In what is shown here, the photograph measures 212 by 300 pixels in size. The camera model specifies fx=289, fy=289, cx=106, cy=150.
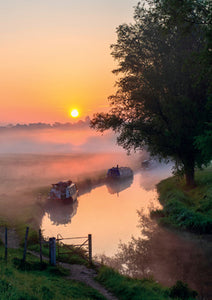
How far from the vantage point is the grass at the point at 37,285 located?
11.0 meters

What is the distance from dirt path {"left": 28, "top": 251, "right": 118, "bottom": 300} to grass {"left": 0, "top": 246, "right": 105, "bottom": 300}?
1.98ft

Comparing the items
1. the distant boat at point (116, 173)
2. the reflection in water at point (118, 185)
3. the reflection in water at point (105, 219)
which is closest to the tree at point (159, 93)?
the reflection in water at point (105, 219)

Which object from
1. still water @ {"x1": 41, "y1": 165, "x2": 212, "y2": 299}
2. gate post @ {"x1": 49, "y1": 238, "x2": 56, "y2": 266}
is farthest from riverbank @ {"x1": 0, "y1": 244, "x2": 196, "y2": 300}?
still water @ {"x1": 41, "y1": 165, "x2": 212, "y2": 299}

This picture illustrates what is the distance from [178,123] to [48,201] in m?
21.1

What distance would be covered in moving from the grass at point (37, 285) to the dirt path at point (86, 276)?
0.61m

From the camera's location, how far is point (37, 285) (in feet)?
41.4

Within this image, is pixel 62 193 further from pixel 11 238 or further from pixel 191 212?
pixel 191 212

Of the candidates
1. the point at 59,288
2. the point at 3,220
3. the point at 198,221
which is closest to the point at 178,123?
the point at 198,221

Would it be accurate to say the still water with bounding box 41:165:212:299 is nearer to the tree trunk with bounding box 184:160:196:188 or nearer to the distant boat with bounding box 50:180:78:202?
the distant boat with bounding box 50:180:78:202

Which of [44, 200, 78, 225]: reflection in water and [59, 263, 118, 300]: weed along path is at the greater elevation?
[44, 200, 78, 225]: reflection in water

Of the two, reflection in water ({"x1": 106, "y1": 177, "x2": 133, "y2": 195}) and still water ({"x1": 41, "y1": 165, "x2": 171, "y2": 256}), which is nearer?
still water ({"x1": 41, "y1": 165, "x2": 171, "y2": 256})

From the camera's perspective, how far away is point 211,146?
21125mm

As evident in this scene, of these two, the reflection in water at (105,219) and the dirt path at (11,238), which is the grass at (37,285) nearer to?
the dirt path at (11,238)

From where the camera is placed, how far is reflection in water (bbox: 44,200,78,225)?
34.9 metres
